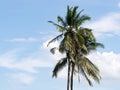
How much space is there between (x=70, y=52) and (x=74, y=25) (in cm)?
404

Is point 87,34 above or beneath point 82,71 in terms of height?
above

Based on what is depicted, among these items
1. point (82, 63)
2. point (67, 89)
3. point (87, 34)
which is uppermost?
point (87, 34)

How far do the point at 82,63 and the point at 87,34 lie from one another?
13.3 feet

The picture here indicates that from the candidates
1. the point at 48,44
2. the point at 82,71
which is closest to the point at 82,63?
the point at 82,71

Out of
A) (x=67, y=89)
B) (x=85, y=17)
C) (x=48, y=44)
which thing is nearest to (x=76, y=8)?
(x=85, y=17)

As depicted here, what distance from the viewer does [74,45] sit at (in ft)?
196

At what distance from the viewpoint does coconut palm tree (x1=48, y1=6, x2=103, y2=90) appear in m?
59.0

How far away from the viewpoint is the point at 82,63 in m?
60.2

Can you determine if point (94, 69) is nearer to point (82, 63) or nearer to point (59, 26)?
point (82, 63)

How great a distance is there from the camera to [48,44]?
5997cm

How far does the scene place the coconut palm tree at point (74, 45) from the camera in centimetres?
5897

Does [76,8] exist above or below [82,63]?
above

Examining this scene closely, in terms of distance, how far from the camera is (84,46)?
60062mm

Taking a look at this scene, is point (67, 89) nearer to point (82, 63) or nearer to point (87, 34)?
point (82, 63)
